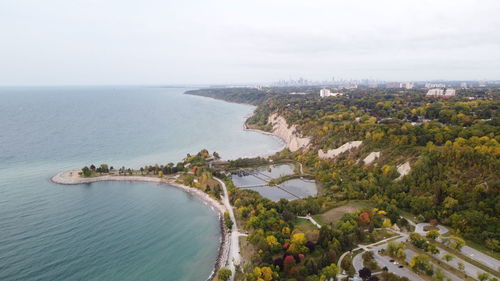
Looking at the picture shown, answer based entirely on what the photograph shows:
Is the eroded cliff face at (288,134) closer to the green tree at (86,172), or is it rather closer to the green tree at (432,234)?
the green tree at (432,234)

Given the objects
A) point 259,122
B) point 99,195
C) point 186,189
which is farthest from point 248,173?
point 259,122

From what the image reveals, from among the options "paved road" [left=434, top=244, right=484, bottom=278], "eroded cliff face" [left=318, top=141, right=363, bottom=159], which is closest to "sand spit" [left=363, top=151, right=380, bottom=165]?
"eroded cliff face" [left=318, top=141, right=363, bottom=159]

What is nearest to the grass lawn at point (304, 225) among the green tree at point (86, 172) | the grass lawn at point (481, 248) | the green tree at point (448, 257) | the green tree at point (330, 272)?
the green tree at point (330, 272)

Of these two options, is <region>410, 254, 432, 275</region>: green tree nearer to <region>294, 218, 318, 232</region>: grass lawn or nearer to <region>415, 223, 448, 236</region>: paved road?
<region>415, 223, 448, 236</region>: paved road

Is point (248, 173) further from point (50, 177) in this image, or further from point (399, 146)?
point (50, 177)

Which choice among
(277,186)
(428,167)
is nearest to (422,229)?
(428,167)

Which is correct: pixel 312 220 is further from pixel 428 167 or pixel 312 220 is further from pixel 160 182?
pixel 160 182
